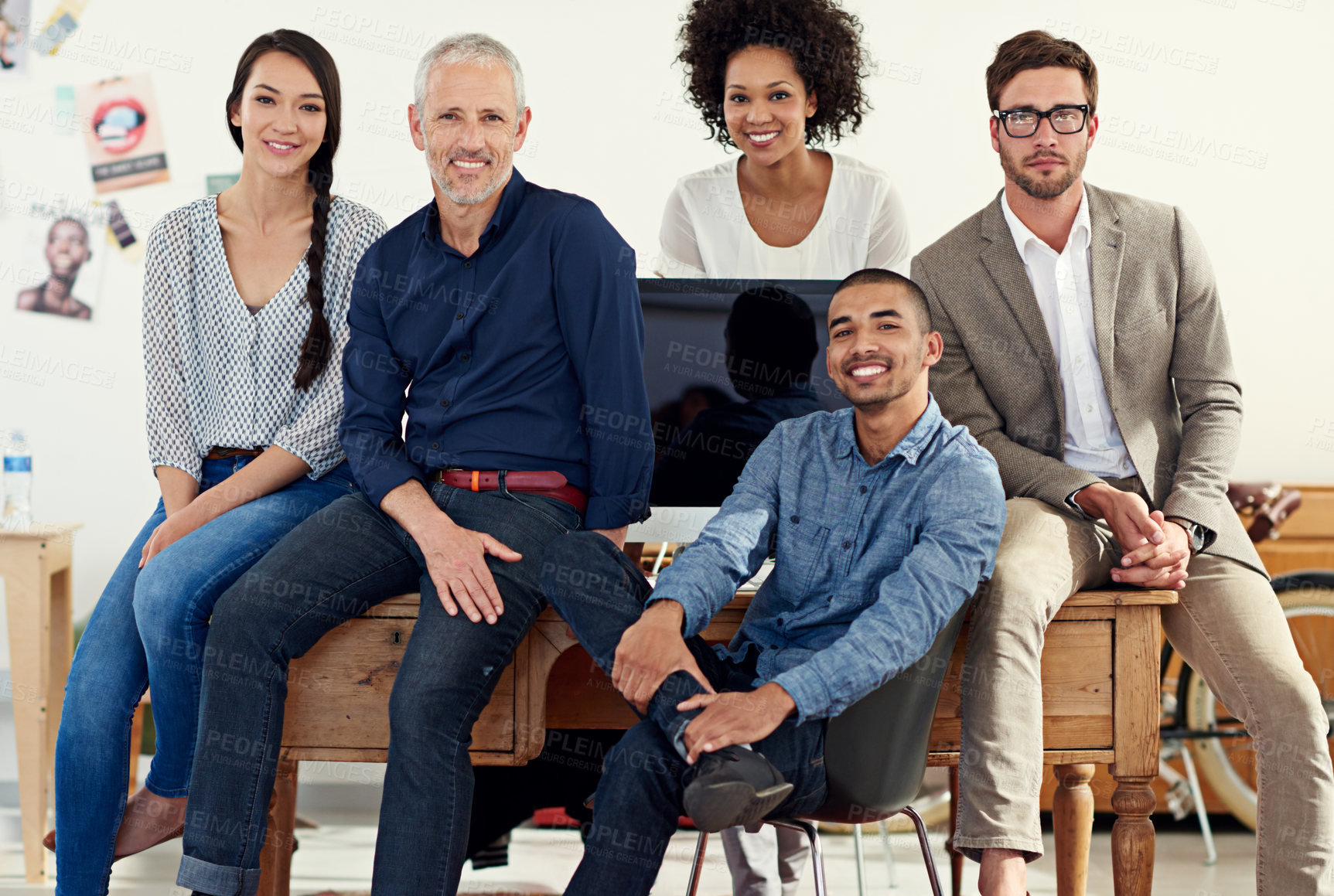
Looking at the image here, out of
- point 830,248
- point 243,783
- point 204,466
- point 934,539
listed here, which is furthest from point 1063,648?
point 204,466

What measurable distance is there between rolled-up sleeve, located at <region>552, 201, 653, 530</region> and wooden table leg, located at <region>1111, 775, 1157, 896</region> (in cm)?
91

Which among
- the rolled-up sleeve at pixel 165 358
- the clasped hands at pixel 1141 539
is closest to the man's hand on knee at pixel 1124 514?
the clasped hands at pixel 1141 539

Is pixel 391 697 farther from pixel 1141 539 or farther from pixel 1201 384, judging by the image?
pixel 1201 384

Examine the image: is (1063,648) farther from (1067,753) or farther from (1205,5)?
(1205,5)

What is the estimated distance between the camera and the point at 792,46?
8.12ft

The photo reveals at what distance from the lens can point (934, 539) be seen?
65.8 inches

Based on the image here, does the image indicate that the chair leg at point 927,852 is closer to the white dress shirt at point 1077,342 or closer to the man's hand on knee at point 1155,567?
the man's hand on knee at point 1155,567

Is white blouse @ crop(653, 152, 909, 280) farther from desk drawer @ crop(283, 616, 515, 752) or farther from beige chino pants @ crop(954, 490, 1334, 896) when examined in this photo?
desk drawer @ crop(283, 616, 515, 752)

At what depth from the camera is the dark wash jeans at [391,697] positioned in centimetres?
159

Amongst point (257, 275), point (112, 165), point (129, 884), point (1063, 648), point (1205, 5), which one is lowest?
point (129, 884)

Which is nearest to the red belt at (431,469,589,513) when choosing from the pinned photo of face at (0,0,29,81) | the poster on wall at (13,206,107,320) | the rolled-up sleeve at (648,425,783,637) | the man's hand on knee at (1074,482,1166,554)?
the rolled-up sleeve at (648,425,783,637)

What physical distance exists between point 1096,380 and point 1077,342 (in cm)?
8

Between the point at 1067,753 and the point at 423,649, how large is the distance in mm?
1027

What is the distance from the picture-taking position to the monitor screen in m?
2.15
